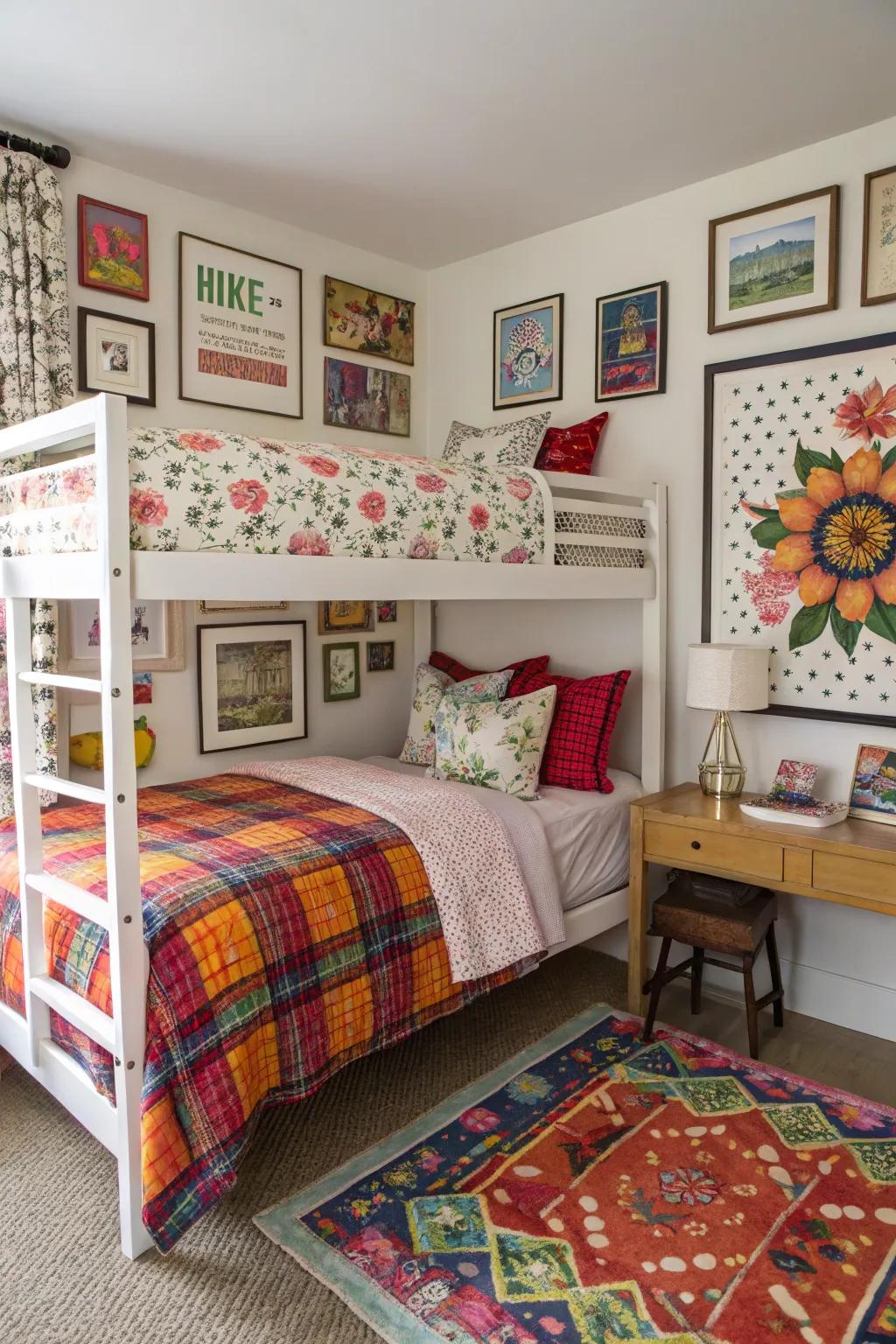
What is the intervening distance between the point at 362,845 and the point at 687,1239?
3.70ft

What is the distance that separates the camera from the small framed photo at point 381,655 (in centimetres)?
386

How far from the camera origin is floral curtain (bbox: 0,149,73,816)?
265 centimetres

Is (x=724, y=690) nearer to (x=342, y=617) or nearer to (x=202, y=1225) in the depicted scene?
(x=342, y=617)

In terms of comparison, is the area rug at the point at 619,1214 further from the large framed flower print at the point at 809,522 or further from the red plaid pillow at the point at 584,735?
the large framed flower print at the point at 809,522

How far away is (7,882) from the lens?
225 cm

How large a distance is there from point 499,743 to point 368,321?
1.91 m

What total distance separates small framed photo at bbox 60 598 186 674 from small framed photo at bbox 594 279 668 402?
176cm

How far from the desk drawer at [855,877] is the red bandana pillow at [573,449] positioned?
1606mm

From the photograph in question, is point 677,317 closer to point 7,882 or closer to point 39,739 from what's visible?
point 39,739

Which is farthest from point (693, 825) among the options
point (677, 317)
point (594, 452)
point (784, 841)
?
point (677, 317)

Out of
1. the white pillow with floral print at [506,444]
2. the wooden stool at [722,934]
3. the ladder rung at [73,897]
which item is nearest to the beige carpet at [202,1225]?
the wooden stool at [722,934]

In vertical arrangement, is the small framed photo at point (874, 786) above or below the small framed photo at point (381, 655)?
below

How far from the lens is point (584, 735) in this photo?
122 inches

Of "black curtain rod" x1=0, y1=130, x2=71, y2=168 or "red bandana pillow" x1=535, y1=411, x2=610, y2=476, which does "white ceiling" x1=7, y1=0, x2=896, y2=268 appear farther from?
"red bandana pillow" x1=535, y1=411, x2=610, y2=476
